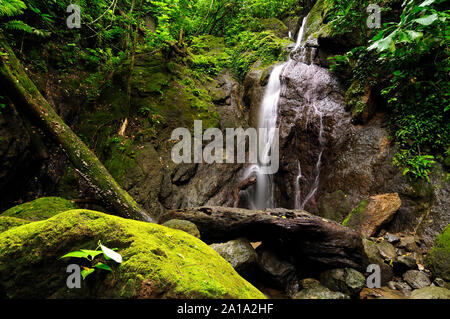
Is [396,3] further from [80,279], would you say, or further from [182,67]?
[80,279]

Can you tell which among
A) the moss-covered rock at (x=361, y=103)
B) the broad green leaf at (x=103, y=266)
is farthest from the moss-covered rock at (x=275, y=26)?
the broad green leaf at (x=103, y=266)

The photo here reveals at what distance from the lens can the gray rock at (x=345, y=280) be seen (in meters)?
3.30

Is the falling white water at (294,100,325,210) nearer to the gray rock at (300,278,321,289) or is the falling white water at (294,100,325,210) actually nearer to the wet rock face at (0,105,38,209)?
the gray rock at (300,278,321,289)

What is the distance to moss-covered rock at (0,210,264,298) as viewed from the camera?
1.11 metres

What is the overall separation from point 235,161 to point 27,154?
5.54 metres

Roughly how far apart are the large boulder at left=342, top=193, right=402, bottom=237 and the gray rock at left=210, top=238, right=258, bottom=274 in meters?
3.00

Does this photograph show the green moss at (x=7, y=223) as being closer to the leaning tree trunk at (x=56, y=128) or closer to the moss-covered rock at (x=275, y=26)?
the leaning tree trunk at (x=56, y=128)

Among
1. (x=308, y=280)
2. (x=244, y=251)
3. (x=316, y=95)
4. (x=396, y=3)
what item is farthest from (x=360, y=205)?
(x=396, y=3)

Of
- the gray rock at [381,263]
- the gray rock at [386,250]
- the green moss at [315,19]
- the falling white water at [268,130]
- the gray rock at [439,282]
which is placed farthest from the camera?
the green moss at [315,19]

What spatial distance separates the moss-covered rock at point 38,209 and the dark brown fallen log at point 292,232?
210 centimetres

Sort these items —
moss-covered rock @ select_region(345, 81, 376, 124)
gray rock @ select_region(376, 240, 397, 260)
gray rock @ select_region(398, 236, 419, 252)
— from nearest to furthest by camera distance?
gray rock @ select_region(376, 240, 397, 260)
gray rock @ select_region(398, 236, 419, 252)
moss-covered rock @ select_region(345, 81, 376, 124)

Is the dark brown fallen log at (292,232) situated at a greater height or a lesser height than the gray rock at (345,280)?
greater

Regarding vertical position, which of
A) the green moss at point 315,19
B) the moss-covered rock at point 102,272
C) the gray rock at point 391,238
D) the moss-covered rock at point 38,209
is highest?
the green moss at point 315,19

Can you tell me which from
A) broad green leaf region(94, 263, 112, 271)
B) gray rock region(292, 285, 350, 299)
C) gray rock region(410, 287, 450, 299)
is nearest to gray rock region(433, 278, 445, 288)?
gray rock region(410, 287, 450, 299)
